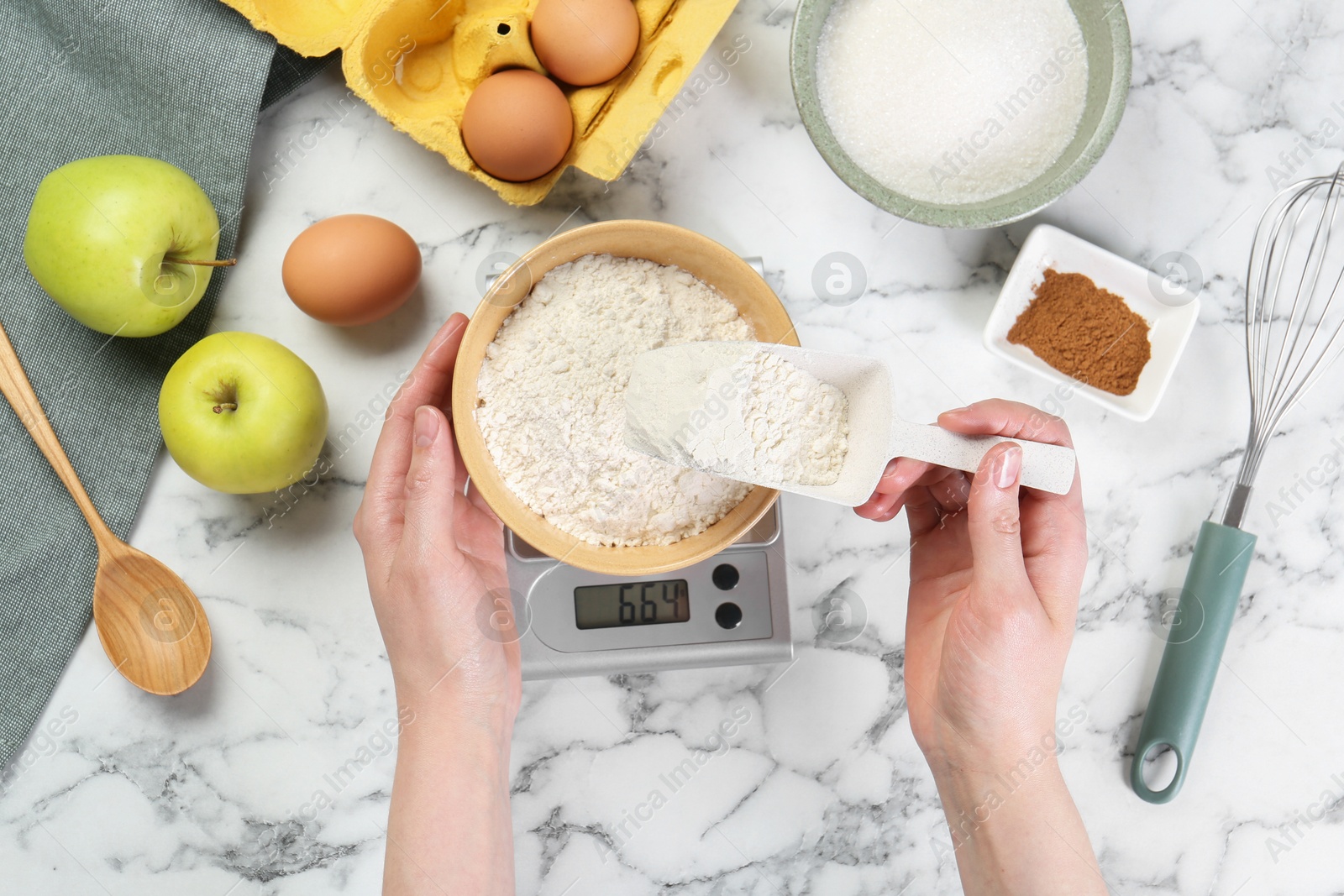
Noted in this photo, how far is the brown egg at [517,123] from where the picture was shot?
888 mm

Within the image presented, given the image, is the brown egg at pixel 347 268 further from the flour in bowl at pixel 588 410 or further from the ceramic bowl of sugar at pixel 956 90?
the ceramic bowl of sugar at pixel 956 90

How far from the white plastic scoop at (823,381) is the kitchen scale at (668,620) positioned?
9.6 inches

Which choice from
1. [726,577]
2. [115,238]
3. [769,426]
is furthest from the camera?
[726,577]

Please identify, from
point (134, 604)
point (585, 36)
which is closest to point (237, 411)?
point (134, 604)

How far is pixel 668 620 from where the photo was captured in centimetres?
97

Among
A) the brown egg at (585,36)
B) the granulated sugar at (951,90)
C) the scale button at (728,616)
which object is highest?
the granulated sugar at (951,90)

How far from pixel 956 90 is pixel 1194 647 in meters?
0.69

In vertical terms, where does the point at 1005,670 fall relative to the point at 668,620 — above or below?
above

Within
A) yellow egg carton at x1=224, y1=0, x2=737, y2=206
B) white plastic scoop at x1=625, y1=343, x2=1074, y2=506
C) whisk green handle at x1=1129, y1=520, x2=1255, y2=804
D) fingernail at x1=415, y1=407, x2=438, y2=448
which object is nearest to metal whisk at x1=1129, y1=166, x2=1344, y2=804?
whisk green handle at x1=1129, y1=520, x2=1255, y2=804

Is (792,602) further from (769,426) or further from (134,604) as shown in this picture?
(134,604)

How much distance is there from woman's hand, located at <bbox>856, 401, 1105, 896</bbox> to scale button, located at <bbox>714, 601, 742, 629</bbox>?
194mm

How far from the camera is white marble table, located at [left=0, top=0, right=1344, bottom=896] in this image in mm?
1028

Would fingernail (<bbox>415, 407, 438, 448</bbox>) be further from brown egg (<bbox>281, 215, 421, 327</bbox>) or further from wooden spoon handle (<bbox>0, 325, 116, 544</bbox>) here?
wooden spoon handle (<bbox>0, 325, 116, 544</bbox>)

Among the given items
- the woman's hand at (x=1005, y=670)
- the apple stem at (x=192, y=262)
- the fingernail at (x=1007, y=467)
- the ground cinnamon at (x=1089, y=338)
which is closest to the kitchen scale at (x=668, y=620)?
the woman's hand at (x=1005, y=670)
